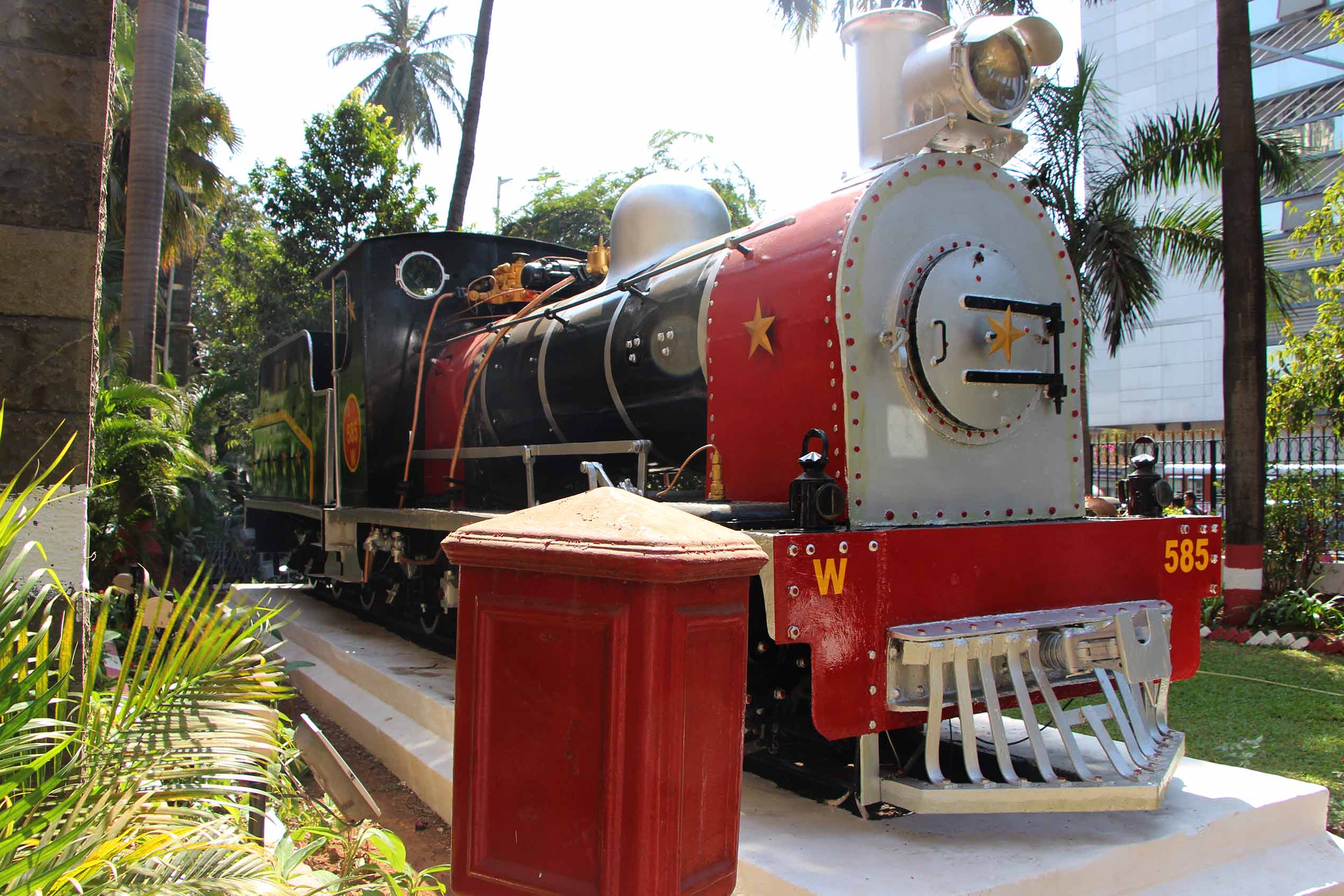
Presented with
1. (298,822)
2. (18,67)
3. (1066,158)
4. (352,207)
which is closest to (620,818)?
(298,822)

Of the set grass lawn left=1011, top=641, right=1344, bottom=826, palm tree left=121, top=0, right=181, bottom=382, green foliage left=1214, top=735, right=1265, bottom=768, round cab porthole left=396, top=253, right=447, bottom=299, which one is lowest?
green foliage left=1214, top=735, right=1265, bottom=768

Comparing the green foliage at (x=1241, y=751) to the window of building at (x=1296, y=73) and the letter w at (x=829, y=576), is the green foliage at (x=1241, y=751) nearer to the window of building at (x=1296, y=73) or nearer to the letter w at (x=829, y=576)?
the letter w at (x=829, y=576)

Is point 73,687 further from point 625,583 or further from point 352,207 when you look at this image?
point 352,207

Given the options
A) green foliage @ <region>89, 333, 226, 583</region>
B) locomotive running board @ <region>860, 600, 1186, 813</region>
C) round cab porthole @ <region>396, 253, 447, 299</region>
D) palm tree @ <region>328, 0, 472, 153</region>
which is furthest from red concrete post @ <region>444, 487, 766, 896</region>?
palm tree @ <region>328, 0, 472, 153</region>

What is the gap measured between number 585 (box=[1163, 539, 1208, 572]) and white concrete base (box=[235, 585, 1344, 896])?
0.75m

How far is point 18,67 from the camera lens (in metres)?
2.50

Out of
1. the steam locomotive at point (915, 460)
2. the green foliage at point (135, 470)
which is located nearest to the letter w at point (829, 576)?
the steam locomotive at point (915, 460)

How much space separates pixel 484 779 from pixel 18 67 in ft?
7.26

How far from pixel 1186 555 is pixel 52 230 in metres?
3.95

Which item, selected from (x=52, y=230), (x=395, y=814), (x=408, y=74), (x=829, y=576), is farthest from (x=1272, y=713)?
(x=408, y=74)

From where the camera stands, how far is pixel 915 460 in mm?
3375

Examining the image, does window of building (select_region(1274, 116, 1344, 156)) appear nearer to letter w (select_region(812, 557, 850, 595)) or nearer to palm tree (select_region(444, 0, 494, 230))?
palm tree (select_region(444, 0, 494, 230))

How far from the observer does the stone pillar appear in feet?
8.17

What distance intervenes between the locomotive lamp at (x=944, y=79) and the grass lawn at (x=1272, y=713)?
2.77m
